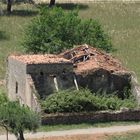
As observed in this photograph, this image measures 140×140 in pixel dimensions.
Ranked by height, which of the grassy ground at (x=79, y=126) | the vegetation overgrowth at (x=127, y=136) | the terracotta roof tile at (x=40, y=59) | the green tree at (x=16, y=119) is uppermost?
the terracotta roof tile at (x=40, y=59)

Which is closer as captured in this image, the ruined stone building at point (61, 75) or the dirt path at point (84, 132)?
the dirt path at point (84, 132)

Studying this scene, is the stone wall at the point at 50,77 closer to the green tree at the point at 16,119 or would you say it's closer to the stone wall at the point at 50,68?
the stone wall at the point at 50,68

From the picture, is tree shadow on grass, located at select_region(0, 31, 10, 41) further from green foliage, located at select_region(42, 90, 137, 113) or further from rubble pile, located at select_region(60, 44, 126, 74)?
green foliage, located at select_region(42, 90, 137, 113)

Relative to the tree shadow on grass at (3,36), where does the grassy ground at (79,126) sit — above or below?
above

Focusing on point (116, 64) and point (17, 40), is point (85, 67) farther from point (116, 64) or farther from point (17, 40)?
point (17, 40)

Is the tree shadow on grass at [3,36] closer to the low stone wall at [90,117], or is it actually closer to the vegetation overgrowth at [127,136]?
the low stone wall at [90,117]

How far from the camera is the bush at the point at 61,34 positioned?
5619 cm

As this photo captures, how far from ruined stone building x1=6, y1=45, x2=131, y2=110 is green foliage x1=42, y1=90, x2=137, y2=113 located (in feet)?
5.00

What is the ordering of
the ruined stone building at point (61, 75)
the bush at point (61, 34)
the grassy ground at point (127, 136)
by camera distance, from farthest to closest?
the bush at point (61, 34) → the ruined stone building at point (61, 75) → the grassy ground at point (127, 136)

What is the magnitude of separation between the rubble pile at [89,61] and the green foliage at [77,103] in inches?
121

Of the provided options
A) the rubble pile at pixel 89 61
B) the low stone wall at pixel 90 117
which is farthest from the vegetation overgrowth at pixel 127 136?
the rubble pile at pixel 89 61

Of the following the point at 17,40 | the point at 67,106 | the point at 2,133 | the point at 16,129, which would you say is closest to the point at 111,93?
the point at 67,106

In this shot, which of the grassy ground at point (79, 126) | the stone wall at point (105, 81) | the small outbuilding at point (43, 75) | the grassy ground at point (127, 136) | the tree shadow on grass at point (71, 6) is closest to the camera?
the grassy ground at point (127, 136)

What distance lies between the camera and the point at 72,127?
132ft
